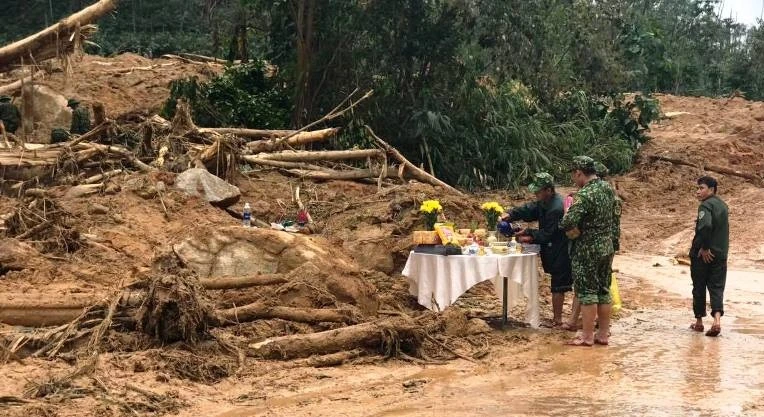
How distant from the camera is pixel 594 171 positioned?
326 inches

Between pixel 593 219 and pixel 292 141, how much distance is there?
7834 millimetres

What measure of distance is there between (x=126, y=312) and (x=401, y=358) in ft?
7.17

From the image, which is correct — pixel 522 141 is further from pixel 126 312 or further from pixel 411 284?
pixel 126 312

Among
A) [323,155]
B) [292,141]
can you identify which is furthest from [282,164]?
[292,141]

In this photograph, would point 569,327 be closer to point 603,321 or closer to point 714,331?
point 603,321

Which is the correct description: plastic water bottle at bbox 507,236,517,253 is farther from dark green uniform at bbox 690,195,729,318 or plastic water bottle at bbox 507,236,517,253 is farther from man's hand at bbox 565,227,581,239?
dark green uniform at bbox 690,195,729,318

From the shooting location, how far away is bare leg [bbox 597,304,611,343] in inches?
Result: 329

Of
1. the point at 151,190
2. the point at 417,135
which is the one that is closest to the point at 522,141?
the point at 417,135

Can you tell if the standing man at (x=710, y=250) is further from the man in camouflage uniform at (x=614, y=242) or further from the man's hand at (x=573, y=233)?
the man's hand at (x=573, y=233)

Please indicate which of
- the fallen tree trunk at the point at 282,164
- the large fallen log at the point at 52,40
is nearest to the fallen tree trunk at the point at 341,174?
the fallen tree trunk at the point at 282,164

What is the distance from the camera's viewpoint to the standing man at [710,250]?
8.76m

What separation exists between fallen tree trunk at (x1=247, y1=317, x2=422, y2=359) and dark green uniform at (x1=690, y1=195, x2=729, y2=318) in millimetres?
2851

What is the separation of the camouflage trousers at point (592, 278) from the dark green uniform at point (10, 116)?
11.8 metres

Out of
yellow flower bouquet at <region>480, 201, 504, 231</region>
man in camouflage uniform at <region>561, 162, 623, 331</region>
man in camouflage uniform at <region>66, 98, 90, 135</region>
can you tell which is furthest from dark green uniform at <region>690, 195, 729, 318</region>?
man in camouflage uniform at <region>66, 98, 90, 135</region>
